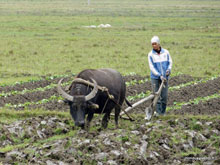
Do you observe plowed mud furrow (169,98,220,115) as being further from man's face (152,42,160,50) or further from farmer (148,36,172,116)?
man's face (152,42,160,50)

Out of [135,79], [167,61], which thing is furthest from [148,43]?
[167,61]

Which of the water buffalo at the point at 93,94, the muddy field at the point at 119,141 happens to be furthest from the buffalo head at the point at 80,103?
the muddy field at the point at 119,141

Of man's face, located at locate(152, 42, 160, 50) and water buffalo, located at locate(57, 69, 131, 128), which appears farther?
man's face, located at locate(152, 42, 160, 50)

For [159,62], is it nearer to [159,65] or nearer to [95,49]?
[159,65]

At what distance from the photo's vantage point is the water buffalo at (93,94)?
35.3ft

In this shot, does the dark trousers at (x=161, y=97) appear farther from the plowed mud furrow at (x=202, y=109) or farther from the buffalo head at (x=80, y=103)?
the buffalo head at (x=80, y=103)

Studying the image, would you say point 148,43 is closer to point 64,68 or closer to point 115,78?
point 64,68

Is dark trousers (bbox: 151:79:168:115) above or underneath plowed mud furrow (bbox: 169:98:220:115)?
above

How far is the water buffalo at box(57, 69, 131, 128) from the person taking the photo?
424 inches

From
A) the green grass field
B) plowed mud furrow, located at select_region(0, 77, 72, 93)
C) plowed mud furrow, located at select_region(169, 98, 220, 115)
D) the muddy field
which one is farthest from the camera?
the green grass field

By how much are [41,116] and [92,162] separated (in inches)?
166

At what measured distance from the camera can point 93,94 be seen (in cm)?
1076

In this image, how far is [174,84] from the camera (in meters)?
19.2

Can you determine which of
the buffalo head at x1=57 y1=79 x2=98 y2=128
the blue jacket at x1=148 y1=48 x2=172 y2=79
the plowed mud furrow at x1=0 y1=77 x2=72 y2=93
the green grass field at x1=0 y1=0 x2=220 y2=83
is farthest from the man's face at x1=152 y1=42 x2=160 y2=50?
the green grass field at x1=0 y1=0 x2=220 y2=83
